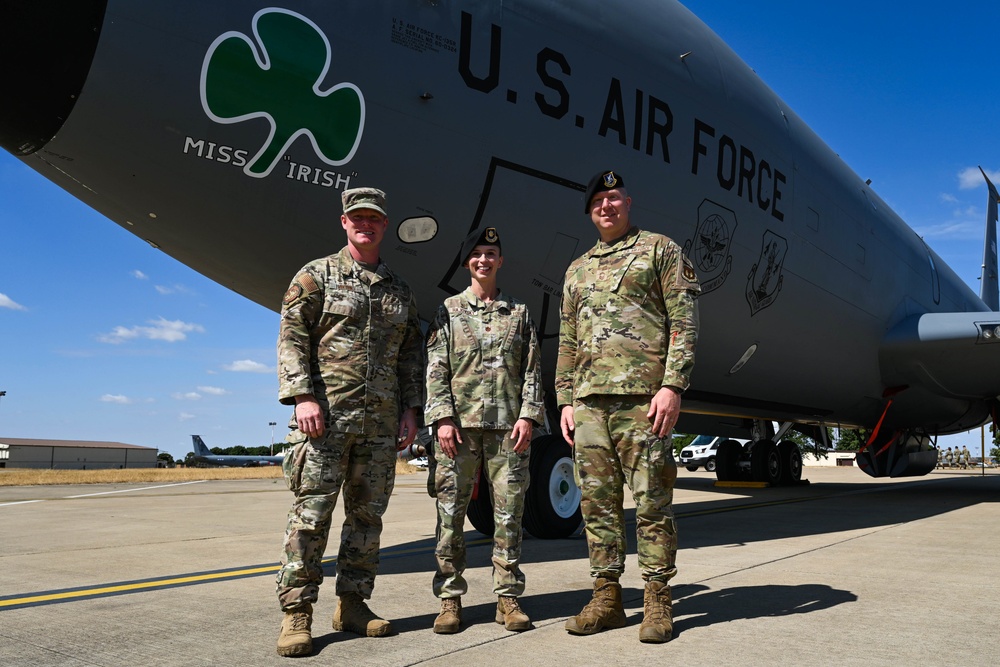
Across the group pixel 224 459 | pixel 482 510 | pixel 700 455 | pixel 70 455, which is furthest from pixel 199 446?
pixel 482 510

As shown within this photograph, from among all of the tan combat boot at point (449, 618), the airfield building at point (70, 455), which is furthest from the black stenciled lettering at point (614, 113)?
the airfield building at point (70, 455)

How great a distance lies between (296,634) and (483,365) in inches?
64.2

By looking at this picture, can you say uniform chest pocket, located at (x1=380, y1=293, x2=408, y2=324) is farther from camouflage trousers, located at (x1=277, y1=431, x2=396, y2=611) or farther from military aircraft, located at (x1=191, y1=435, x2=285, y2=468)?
military aircraft, located at (x1=191, y1=435, x2=285, y2=468)

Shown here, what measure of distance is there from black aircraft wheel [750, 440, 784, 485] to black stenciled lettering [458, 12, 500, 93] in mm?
12723

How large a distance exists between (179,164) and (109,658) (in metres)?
2.77

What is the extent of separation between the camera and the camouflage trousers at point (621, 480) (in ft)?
12.4

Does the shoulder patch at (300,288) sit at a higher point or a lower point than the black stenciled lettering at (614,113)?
lower

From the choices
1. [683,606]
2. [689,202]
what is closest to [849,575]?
[683,606]

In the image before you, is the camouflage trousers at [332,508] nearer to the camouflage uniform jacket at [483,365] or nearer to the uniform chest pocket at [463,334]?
the camouflage uniform jacket at [483,365]

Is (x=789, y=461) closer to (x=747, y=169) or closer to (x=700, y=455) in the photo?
(x=747, y=169)

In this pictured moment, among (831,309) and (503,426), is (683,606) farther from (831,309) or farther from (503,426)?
(831,309)

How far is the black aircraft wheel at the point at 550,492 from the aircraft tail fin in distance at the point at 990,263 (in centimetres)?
2120

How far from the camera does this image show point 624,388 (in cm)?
387

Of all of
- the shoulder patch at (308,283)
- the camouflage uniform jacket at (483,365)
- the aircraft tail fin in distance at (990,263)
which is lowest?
the camouflage uniform jacket at (483,365)
